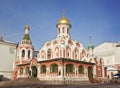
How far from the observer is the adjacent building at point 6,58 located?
37.4 meters

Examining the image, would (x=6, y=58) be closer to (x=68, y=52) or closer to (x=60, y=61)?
(x=68, y=52)

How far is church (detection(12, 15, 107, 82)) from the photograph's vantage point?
27.2 metres

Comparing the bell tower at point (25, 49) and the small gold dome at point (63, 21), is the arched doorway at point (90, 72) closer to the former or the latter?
the small gold dome at point (63, 21)

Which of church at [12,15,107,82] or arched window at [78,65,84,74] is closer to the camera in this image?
church at [12,15,107,82]

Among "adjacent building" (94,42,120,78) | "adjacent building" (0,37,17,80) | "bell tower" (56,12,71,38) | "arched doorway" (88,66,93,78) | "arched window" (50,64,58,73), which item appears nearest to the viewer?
"arched window" (50,64,58,73)

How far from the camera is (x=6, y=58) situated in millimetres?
38156

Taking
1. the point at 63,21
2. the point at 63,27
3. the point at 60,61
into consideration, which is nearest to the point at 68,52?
the point at 60,61

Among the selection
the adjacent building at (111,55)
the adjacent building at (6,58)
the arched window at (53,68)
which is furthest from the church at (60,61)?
the adjacent building at (111,55)

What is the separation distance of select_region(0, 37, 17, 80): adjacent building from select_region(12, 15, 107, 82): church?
153cm

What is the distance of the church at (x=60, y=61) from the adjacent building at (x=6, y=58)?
1534 millimetres

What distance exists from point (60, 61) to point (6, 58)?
674 inches

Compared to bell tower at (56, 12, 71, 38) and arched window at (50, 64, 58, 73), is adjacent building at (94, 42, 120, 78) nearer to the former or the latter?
bell tower at (56, 12, 71, 38)

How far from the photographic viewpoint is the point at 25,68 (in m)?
33.9

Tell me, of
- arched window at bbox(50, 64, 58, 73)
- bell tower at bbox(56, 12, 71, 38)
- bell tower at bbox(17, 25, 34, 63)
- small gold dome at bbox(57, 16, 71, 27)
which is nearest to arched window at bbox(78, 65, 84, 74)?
arched window at bbox(50, 64, 58, 73)
